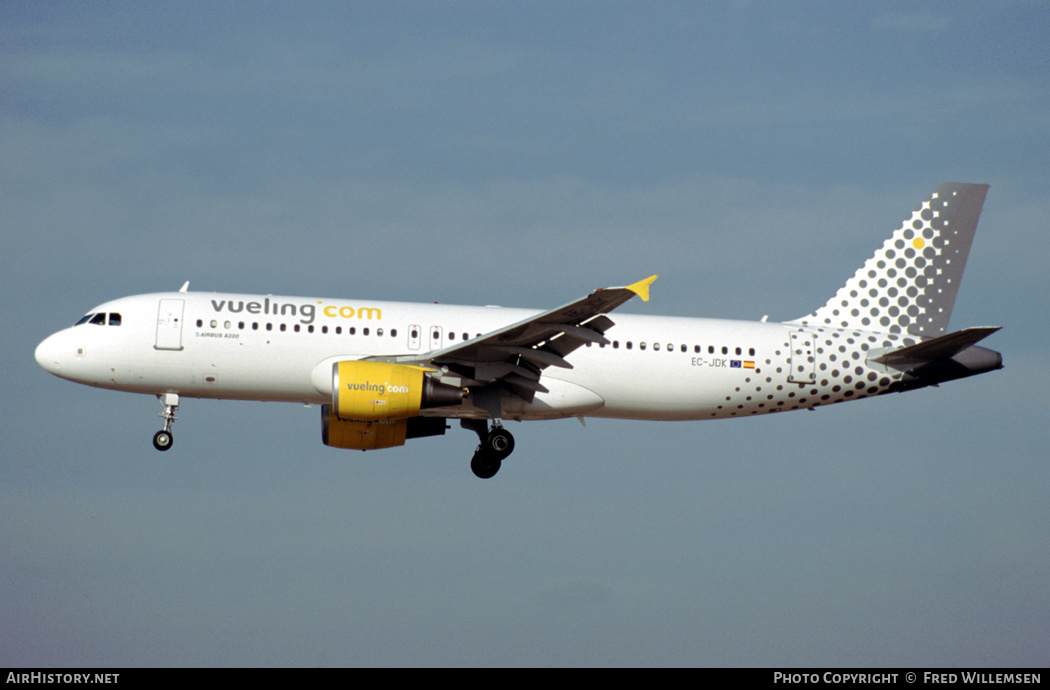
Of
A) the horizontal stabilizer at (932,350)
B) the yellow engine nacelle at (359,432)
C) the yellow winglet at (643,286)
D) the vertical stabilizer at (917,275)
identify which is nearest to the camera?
the yellow winglet at (643,286)

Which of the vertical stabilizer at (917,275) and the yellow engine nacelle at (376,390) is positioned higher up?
the vertical stabilizer at (917,275)

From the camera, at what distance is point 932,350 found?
34.8m

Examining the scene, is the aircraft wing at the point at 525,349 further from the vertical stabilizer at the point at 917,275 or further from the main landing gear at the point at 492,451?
the vertical stabilizer at the point at 917,275

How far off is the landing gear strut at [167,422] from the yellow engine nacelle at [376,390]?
4683 millimetres

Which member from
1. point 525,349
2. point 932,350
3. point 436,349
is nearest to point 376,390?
point 436,349

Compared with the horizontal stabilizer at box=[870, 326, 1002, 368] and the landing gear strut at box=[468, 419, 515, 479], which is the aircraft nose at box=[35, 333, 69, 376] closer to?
the landing gear strut at box=[468, 419, 515, 479]

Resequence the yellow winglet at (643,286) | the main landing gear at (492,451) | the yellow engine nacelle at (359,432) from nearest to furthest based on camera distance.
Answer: the yellow winglet at (643,286) < the main landing gear at (492,451) < the yellow engine nacelle at (359,432)

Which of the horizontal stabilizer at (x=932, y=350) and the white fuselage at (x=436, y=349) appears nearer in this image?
the white fuselage at (x=436, y=349)

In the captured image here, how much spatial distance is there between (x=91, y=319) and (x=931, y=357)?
2202 centimetres

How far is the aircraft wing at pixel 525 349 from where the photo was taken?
3100 centimetres

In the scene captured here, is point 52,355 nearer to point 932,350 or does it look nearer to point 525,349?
point 525,349

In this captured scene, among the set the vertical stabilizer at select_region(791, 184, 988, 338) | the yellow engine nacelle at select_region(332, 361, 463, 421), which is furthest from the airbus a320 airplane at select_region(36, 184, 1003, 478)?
the vertical stabilizer at select_region(791, 184, 988, 338)

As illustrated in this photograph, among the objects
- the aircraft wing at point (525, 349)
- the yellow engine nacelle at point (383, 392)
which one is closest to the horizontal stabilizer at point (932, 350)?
the aircraft wing at point (525, 349)
